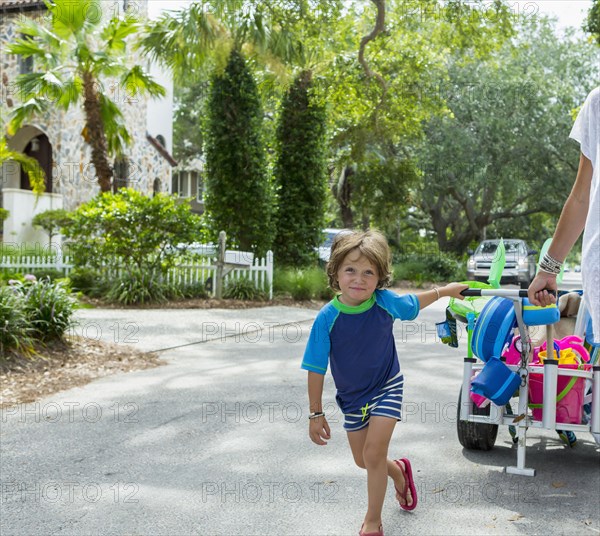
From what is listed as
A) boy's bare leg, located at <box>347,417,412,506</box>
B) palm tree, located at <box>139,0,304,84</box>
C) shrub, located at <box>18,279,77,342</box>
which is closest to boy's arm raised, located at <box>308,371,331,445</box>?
boy's bare leg, located at <box>347,417,412,506</box>

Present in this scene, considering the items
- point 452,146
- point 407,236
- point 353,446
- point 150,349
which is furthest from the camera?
point 407,236

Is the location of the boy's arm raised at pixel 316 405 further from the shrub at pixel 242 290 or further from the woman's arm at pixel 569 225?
the shrub at pixel 242 290

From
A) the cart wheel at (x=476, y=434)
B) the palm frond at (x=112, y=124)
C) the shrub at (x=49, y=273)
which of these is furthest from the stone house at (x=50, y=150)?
the cart wheel at (x=476, y=434)

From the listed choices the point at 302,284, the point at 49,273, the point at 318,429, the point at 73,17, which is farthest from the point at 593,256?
the point at 73,17

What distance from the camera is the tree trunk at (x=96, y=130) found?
1820cm

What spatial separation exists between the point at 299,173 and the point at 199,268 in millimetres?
4366

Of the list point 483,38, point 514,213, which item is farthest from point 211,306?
point 514,213

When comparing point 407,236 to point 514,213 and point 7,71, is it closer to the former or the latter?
point 514,213

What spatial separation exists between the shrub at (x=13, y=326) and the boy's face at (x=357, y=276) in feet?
17.4

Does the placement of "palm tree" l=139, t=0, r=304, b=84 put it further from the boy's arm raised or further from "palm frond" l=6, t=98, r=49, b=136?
the boy's arm raised

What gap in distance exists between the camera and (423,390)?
6.93 meters

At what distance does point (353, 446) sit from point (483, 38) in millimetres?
17385

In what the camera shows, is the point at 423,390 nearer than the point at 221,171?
Yes

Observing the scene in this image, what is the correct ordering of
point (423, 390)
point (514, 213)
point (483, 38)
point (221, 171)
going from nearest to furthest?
point (423, 390) → point (221, 171) → point (483, 38) → point (514, 213)
